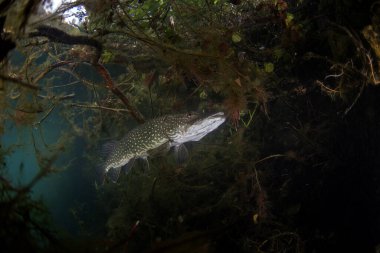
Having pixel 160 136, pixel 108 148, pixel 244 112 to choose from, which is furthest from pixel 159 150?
pixel 244 112

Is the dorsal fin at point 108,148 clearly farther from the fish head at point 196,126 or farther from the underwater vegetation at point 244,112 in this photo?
the fish head at point 196,126

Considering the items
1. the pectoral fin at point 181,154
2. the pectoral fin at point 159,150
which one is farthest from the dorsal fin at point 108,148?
the pectoral fin at point 181,154

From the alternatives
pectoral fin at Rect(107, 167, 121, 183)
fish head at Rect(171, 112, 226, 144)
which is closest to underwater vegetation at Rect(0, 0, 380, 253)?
fish head at Rect(171, 112, 226, 144)

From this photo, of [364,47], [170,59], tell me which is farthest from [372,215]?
[170,59]

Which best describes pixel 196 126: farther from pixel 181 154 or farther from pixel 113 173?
pixel 113 173

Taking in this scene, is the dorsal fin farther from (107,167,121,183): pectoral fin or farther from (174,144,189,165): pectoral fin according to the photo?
(174,144,189,165): pectoral fin
